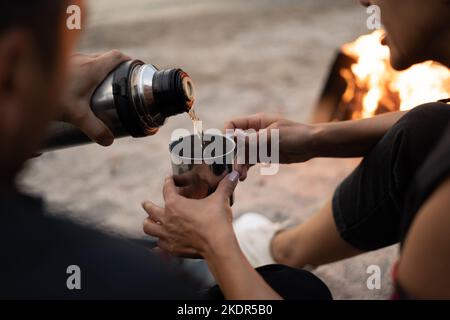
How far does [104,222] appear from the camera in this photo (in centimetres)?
259

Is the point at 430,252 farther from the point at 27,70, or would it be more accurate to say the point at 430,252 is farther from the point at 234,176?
the point at 27,70

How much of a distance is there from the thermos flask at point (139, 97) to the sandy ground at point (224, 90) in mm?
341

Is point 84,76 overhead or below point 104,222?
overhead

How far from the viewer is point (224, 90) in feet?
12.8

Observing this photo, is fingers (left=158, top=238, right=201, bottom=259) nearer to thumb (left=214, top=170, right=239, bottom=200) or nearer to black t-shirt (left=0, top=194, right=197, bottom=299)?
thumb (left=214, top=170, right=239, bottom=200)

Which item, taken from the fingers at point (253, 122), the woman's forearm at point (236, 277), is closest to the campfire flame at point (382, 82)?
the fingers at point (253, 122)

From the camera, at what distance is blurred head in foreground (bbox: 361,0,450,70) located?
142cm

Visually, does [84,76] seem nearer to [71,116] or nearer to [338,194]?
[71,116]

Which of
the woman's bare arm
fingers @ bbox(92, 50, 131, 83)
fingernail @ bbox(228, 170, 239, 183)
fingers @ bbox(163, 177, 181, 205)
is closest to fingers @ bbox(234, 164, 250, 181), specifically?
fingernail @ bbox(228, 170, 239, 183)

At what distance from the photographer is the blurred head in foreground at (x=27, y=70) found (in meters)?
0.70

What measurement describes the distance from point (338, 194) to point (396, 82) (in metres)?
1.34

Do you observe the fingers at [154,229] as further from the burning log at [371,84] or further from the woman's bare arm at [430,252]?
the burning log at [371,84]

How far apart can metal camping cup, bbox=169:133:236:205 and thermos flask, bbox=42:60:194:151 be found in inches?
5.0
